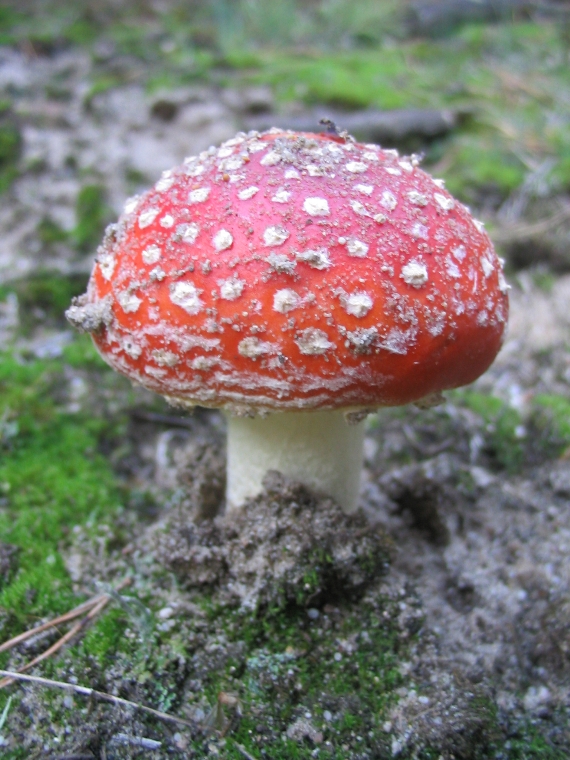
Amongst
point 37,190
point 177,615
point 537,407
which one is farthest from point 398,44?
point 177,615

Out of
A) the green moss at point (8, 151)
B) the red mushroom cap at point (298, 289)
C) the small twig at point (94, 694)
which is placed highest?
the green moss at point (8, 151)

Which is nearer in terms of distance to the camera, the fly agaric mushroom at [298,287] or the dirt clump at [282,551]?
the fly agaric mushroom at [298,287]

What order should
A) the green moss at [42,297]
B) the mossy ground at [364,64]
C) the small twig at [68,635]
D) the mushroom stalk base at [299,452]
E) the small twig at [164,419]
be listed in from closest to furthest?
1. the small twig at [68,635]
2. the mushroom stalk base at [299,452]
3. the small twig at [164,419]
4. the green moss at [42,297]
5. the mossy ground at [364,64]

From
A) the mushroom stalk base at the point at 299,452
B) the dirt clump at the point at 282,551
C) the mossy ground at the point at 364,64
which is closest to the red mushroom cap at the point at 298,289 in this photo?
the mushroom stalk base at the point at 299,452

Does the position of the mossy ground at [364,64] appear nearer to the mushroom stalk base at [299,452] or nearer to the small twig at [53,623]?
the mushroom stalk base at [299,452]

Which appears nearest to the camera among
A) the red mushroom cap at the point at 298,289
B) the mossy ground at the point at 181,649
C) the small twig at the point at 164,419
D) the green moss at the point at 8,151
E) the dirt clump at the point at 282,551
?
the red mushroom cap at the point at 298,289

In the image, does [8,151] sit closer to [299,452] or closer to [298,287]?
[299,452]

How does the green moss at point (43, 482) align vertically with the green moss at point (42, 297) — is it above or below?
below
